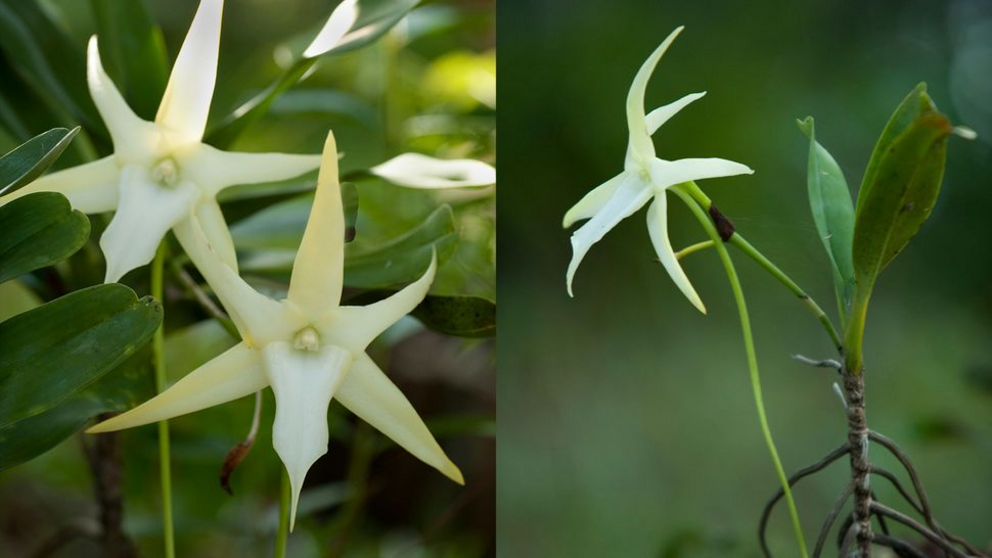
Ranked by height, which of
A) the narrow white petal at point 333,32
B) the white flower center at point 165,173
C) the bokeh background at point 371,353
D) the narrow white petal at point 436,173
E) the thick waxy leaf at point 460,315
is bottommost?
the bokeh background at point 371,353

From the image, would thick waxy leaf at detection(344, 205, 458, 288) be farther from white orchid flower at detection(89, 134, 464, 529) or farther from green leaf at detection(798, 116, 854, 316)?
green leaf at detection(798, 116, 854, 316)

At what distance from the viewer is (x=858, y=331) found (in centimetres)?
47

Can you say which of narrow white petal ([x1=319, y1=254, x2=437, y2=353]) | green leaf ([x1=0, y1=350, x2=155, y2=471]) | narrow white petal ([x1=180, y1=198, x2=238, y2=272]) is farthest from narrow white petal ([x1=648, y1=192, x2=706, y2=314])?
green leaf ([x1=0, y1=350, x2=155, y2=471])

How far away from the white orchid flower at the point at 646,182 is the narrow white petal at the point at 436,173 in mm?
216

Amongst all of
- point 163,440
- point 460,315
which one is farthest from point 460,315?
point 163,440

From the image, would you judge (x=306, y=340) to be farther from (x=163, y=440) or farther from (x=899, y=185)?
(x=899, y=185)

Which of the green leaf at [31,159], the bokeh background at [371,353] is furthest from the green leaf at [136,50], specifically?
the green leaf at [31,159]

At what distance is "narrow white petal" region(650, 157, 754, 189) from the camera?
460 mm

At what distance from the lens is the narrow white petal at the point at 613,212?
0.47 metres

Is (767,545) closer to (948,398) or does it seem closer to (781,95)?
(948,398)

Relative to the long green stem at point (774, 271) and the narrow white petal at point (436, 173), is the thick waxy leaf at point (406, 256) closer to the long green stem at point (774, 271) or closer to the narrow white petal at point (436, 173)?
the narrow white petal at point (436, 173)

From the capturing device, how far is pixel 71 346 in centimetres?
47

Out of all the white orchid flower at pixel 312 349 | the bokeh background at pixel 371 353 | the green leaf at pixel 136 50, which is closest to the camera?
the white orchid flower at pixel 312 349

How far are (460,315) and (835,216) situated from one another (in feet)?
0.91
